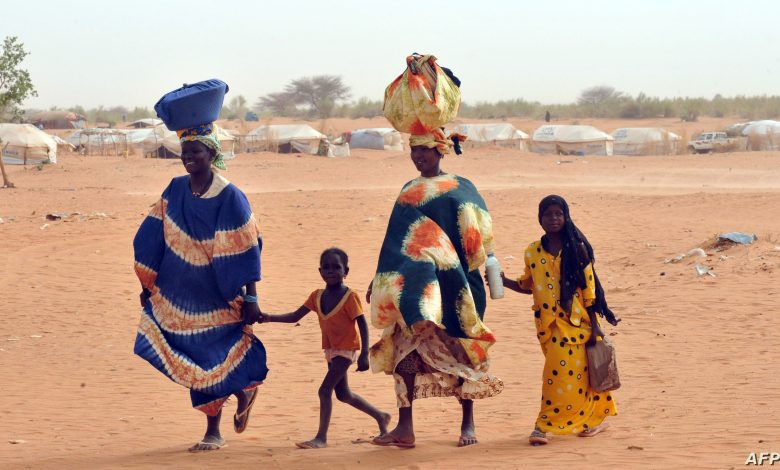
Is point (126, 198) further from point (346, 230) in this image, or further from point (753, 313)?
point (753, 313)

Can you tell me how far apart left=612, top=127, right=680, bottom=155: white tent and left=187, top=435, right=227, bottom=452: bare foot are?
3803 cm

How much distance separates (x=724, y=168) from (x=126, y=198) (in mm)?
17496

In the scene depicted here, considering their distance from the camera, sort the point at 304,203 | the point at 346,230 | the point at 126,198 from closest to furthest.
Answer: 1. the point at 346,230
2. the point at 304,203
3. the point at 126,198

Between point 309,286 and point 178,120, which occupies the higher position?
point 178,120

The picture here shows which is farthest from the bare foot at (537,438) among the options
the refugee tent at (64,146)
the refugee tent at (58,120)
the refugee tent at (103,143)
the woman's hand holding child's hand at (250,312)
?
the refugee tent at (58,120)

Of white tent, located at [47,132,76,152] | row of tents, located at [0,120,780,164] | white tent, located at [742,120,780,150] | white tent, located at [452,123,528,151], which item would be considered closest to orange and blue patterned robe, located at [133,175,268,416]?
row of tents, located at [0,120,780,164]

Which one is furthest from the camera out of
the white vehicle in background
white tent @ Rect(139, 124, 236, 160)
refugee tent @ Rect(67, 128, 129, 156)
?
refugee tent @ Rect(67, 128, 129, 156)

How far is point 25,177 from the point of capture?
33969 millimetres

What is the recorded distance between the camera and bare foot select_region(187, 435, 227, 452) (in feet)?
19.9

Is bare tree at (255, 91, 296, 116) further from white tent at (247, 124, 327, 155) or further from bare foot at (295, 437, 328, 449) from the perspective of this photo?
bare foot at (295, 437, 328, 449)

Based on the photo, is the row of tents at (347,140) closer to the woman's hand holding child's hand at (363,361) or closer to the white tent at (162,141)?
the white tent at (162,141)

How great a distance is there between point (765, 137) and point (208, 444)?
37493 millimetres

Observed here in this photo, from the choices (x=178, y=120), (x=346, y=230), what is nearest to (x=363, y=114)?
(x=346, y=230)

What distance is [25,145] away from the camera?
40.2 meters
